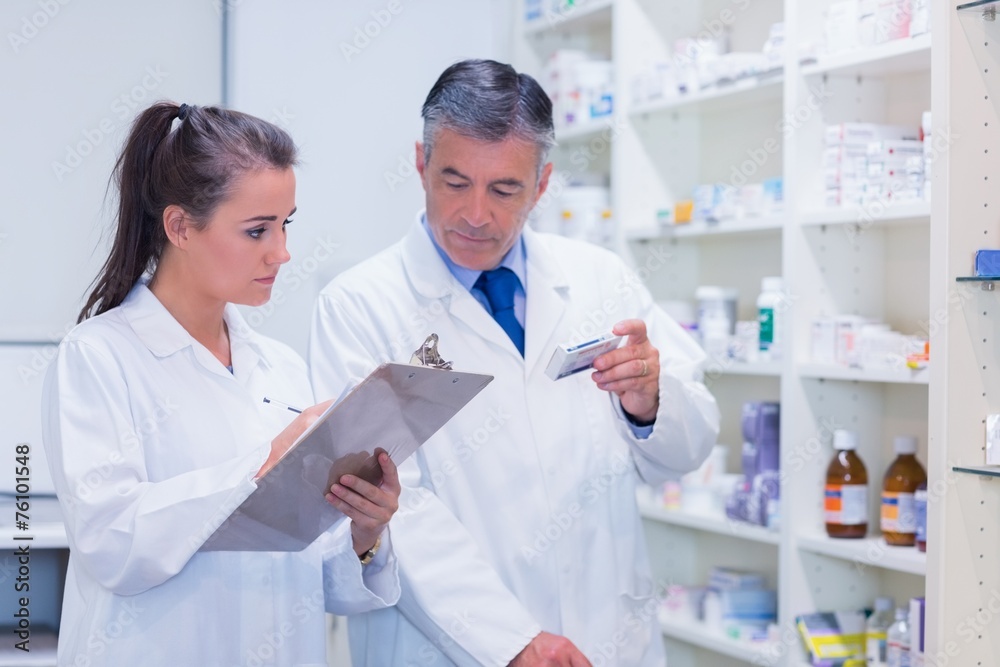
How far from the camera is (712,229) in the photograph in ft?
9.66

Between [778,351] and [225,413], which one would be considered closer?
[225,413]

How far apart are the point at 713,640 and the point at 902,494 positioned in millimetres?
776

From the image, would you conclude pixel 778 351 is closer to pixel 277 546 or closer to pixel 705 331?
pixel 705 331

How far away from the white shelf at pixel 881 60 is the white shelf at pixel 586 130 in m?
0.85

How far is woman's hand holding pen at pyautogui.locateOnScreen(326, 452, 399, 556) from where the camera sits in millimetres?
1519

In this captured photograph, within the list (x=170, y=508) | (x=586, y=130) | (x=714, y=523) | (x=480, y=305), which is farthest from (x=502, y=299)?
(x=586, y=130)

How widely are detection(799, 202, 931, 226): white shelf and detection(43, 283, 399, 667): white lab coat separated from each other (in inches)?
54.2

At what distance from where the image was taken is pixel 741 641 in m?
2.86

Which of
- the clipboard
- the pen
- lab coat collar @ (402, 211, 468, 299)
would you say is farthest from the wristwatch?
lab coat collar @ (402, 211, 468, 299)

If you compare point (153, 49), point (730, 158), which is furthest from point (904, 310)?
point (153, 49)

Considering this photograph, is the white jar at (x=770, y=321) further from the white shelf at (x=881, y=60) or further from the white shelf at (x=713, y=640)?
the white shelf at (x=713, y=640)

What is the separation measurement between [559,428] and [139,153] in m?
0.87

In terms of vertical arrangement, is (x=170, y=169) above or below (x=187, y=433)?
above

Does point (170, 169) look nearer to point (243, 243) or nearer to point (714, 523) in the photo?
point (243, 243)
